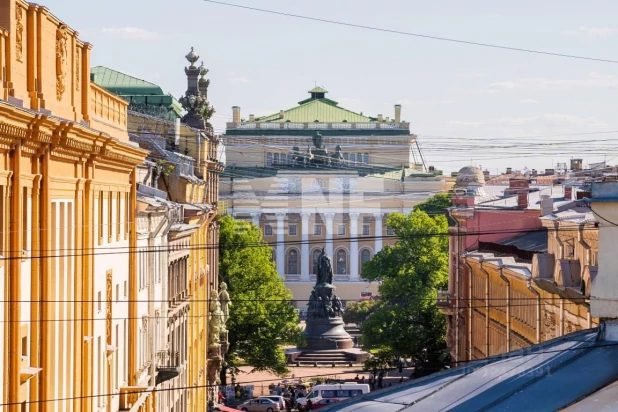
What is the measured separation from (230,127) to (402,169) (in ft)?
68.2

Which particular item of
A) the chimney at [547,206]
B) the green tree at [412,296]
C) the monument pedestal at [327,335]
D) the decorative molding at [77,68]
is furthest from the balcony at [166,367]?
the monument pedestal at [327,335]

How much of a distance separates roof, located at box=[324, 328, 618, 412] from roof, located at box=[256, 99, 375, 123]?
16062cm

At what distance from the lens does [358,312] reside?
11075 cm

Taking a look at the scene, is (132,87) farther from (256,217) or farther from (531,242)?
(256,217)

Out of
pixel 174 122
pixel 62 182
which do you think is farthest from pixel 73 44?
pixel 174 122

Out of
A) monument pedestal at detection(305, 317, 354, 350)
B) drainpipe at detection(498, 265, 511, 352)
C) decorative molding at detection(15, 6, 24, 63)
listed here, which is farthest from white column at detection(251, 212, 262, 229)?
decorative molding at detection(15, 6, 24, 63)

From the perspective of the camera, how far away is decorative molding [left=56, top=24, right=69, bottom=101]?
23219mm

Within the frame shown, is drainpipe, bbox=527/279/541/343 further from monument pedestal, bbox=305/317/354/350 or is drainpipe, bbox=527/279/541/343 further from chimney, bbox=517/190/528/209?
monument pedestal, bbox=305/317/354/350

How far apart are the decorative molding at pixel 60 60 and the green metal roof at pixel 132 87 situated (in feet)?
136

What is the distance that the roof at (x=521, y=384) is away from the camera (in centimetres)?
1128

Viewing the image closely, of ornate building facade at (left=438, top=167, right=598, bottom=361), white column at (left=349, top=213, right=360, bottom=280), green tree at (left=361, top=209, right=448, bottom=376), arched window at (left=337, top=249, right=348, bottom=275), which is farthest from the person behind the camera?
arched window at (left=337, top=249, right=348, bottom=275)

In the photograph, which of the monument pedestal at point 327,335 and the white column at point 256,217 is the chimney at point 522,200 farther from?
the white column at point 256,217

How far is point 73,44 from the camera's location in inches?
983

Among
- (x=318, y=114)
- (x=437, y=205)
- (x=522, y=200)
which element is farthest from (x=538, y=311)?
(x=318, y=114)
